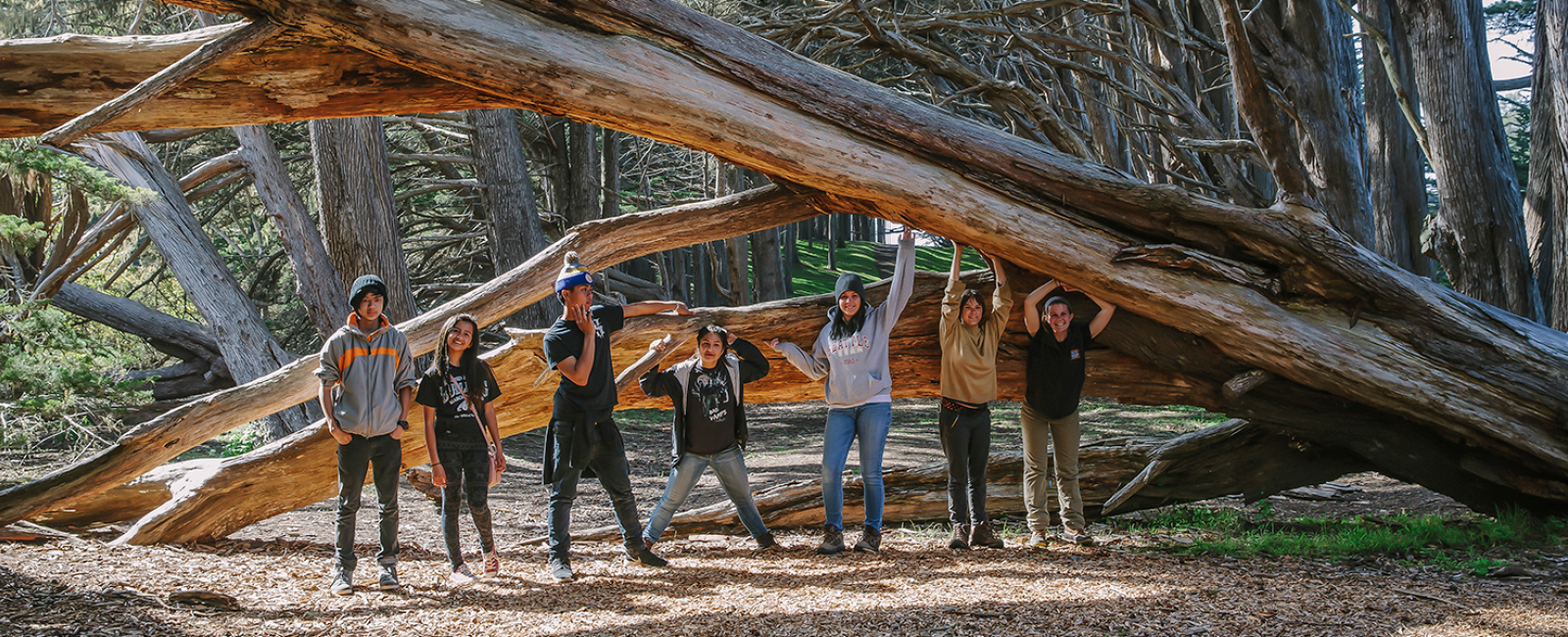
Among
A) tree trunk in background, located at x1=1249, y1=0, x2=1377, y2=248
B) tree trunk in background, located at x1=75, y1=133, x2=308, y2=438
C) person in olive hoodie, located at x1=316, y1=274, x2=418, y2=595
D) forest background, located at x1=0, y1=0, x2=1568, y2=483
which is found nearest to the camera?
person in olive hoodie, located at x1=316, y1=274, x2=418, y2=595

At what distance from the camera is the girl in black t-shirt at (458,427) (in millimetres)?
4953

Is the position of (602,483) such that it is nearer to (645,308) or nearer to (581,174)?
(645,308)

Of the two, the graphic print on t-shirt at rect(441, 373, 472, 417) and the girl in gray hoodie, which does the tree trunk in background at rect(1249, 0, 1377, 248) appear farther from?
the graphic print on t-shirt at rect(441, 373, 472, 417)

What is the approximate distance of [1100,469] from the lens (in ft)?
21.5

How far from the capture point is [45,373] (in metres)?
6.87

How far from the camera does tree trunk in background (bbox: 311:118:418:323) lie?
9523mm

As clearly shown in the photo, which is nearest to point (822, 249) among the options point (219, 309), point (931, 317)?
point (219, 309)

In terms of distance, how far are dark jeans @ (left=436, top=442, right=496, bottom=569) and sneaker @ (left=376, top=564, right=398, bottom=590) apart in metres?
0.27

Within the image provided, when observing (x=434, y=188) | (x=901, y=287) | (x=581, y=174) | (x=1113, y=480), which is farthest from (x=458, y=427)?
(x=581, y=174)

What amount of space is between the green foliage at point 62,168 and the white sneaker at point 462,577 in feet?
13.0

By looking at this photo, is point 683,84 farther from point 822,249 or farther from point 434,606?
point 822,249

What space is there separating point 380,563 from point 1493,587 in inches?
201

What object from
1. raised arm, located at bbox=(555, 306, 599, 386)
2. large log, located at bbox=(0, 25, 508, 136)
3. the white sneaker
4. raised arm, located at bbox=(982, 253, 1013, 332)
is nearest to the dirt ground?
the white sneaker

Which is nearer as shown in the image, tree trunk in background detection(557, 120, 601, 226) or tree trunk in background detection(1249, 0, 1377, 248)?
tree trunk in background detection(1249, 0, 1377, 248)
